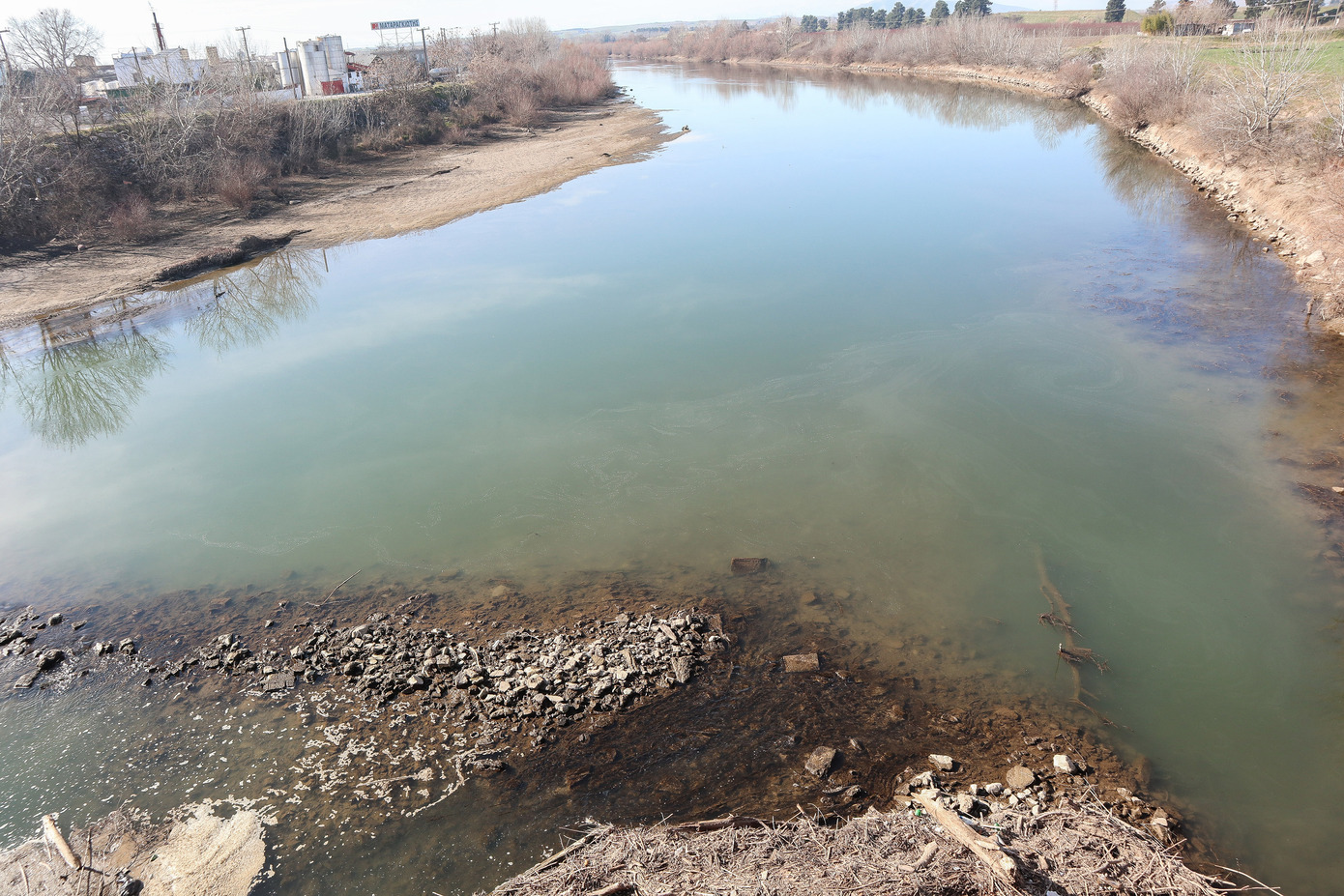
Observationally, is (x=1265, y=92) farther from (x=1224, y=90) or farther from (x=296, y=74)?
(x=296, y=74)

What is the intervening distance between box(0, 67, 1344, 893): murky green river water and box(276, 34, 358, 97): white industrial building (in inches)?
918

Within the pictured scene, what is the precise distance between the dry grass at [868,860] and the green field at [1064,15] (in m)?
67.4

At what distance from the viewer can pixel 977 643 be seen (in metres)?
5.78

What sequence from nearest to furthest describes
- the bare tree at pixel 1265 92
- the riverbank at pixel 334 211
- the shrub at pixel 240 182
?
the riverbank at pixel 334 211, the bare tree at pixel 1265 92, the shrub at pixel 240 182

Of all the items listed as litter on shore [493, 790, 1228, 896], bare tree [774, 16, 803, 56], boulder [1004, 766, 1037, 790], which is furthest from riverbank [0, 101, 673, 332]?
bare tree [774, 16, 803, 56]

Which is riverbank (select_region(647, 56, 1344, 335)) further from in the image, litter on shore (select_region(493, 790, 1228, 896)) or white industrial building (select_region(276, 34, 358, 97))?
white industrial building (select_region(276, 34, 358, 97))

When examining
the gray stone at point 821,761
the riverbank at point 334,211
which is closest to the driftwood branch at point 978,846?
the gray stone at point 821,761

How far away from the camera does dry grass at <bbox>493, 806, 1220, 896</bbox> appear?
3566 mm

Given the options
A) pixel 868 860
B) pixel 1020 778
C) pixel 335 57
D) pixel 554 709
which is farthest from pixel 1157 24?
pixel 868 860

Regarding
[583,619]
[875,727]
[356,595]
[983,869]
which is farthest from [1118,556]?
[356,595]

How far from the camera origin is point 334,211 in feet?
64.6

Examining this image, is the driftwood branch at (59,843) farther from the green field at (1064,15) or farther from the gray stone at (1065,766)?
the green field at (1064,15)

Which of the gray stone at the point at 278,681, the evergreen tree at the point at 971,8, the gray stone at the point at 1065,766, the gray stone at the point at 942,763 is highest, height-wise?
the evergreen tree at the point at 971,8

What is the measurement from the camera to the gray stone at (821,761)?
4.63 m
